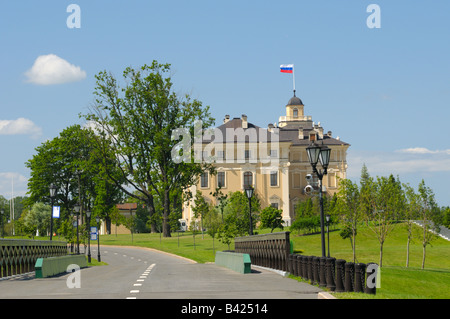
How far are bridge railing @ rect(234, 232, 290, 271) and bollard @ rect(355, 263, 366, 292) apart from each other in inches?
388

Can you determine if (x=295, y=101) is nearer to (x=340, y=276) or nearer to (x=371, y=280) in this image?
(x=340, y=276)

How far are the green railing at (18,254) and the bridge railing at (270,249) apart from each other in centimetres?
1131

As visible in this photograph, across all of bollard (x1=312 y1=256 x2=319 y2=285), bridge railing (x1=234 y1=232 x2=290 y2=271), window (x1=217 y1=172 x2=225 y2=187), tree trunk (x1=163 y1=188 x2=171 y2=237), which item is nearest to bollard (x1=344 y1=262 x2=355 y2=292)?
bollard (x1=312 y1=256 x2=319 y2=285)

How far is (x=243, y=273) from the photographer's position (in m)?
27.6

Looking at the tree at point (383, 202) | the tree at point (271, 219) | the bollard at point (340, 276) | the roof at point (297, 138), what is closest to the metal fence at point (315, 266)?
the bollard at point (340, 276)

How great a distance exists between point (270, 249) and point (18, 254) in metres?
11.5

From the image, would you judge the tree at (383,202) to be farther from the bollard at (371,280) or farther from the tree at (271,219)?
the bollard at (371,280)

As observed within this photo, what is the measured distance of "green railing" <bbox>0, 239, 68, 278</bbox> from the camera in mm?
27812

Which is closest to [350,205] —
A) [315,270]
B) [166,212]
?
[166,212]

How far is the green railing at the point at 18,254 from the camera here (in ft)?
91.2

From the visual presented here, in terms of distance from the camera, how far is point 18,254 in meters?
30.4
